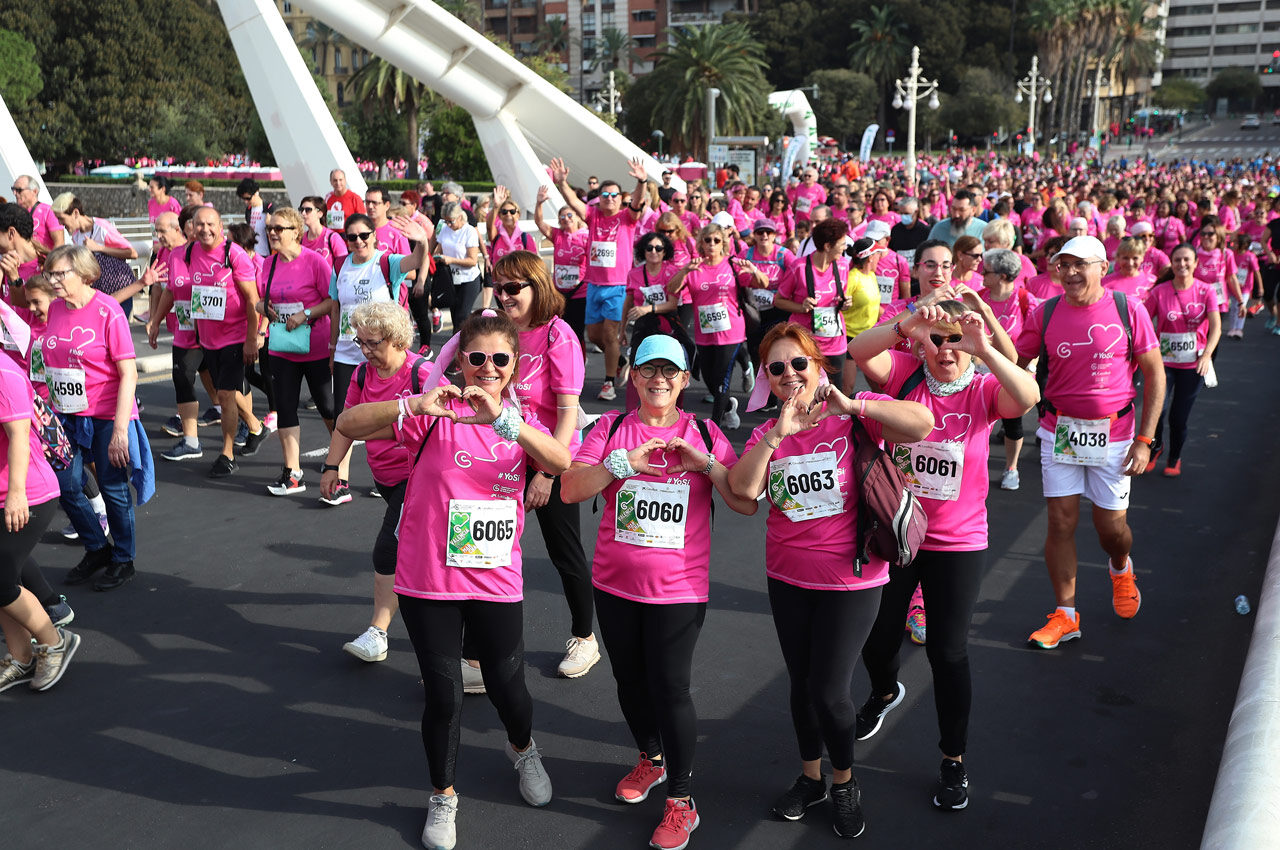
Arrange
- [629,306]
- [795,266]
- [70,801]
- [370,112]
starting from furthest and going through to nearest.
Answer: [370,112] → [629,306] → [795,266] → [70,801]

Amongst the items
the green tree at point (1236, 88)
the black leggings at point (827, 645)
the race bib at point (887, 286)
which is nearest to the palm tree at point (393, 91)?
the race bib at point (887, 286)

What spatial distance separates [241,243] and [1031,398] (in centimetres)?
689

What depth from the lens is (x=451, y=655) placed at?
139 inches

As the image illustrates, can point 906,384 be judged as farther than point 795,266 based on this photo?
No

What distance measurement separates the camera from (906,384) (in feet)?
13.2

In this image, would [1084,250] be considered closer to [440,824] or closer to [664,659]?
[664,659]

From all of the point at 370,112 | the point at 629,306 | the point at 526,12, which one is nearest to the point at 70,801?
the point at 629,306

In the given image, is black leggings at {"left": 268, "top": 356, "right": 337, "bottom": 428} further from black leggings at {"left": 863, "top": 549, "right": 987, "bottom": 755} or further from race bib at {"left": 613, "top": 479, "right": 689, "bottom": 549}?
black leggings at {"left": 863, "top": 549, "right": 987, "bottom": 755}

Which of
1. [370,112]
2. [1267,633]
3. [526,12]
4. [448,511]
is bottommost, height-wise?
[1267,633]

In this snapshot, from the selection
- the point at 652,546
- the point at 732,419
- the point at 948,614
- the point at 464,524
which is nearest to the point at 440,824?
the point at 464,524

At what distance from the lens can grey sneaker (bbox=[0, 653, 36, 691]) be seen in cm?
484

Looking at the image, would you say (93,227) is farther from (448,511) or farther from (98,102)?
(98,102)

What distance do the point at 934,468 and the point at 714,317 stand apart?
5048 millimetres

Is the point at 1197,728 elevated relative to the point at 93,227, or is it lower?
lower
